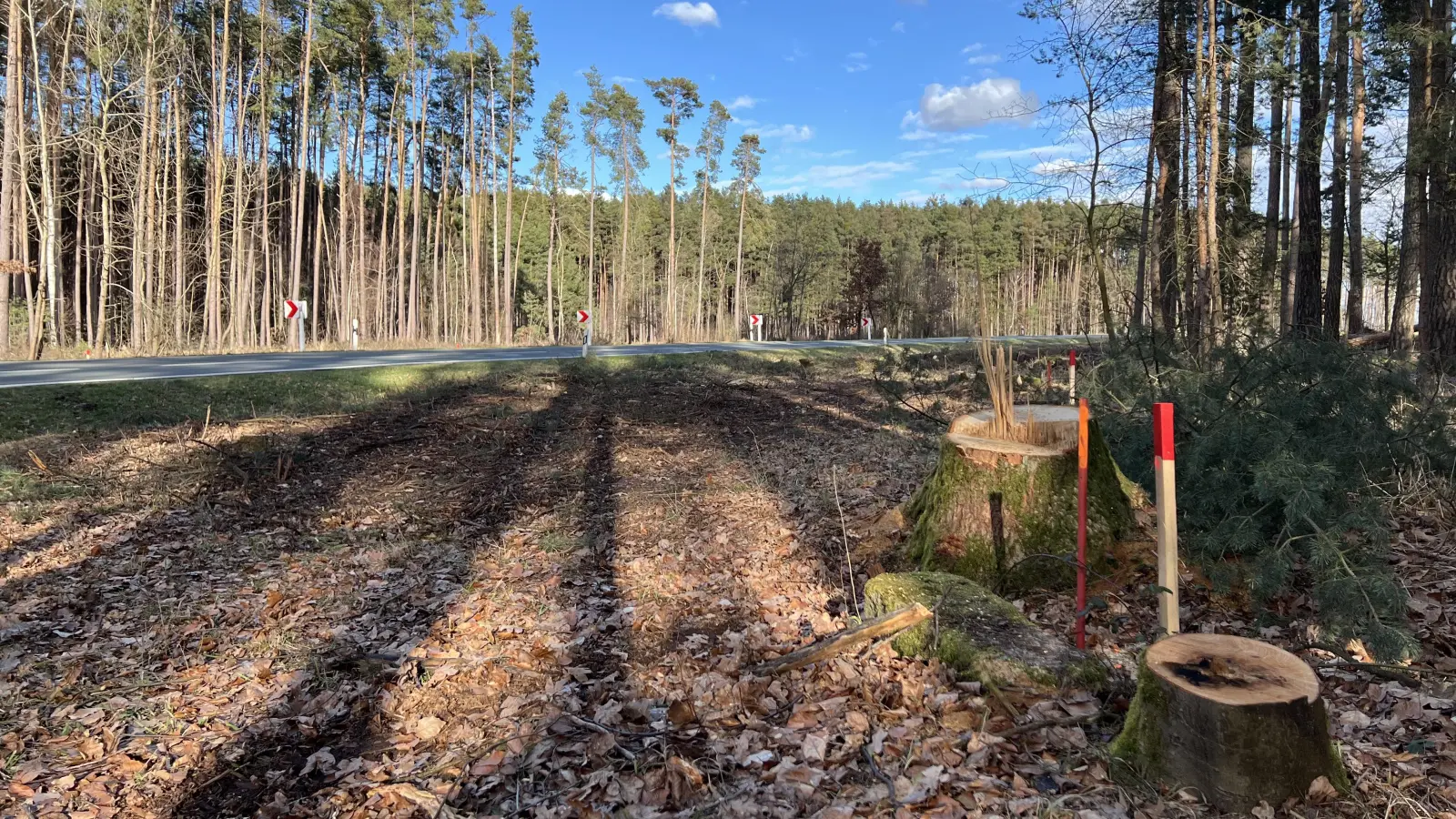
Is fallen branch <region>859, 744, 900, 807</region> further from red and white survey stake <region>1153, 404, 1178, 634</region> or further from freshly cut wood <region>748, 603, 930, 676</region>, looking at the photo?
red and white survey stake <region>1153, 404, 1178, 634</region>

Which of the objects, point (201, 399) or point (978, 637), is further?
point (201, 399)

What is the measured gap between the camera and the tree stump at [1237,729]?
2.29 metres

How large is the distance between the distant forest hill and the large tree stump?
0.88 metres

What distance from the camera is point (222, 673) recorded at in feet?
12.9

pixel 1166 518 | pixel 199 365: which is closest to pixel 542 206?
pixel 199 365

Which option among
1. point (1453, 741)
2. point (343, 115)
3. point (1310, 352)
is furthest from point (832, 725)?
point (343, 115)

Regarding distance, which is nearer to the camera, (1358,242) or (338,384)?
(338,384)

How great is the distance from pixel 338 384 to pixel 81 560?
686cm

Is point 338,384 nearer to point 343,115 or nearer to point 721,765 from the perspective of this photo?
point 721,765

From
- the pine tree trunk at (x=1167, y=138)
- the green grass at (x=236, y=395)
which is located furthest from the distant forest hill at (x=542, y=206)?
the green grass at (x=236, y=395)

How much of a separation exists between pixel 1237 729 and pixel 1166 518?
910 mm

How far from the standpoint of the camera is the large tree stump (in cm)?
444

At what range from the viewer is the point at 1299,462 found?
11.5ft

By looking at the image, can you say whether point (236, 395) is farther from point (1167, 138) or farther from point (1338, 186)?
point (1338, 186)
